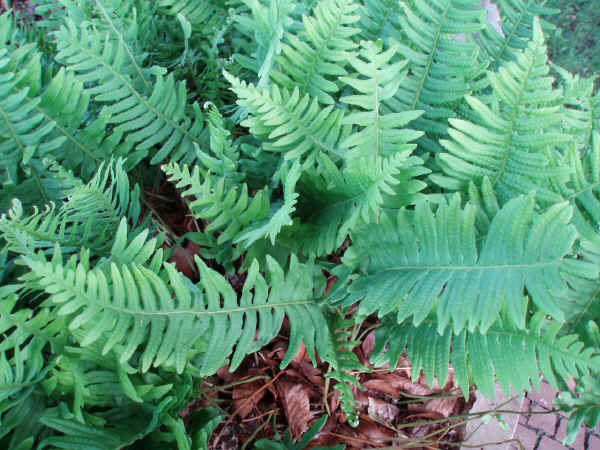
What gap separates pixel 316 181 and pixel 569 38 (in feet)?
6.91

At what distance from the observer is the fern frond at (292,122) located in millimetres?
873

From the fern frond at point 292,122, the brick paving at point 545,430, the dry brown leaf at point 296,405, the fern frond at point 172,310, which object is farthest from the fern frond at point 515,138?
the brick paving at point 545,430

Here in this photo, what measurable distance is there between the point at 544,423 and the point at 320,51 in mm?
1470

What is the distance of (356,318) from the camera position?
34.9 inches

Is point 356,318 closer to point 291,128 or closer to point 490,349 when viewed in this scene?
point 490,349

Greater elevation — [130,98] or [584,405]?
[130,98]

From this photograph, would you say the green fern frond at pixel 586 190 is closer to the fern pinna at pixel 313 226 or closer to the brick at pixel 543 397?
the fern pinna at pixel 313 226

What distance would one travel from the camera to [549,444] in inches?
62.4

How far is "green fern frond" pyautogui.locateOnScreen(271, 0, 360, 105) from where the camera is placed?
93 cm

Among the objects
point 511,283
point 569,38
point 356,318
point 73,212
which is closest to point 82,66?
point 73,212

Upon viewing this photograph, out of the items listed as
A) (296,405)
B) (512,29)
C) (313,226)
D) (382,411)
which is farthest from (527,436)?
(512,29)

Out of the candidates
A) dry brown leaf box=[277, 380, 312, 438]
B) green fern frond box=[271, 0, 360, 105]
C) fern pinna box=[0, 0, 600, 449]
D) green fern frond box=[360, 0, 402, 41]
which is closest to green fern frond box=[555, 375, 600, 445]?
fern pinna box=[0, 0, 600, 449]

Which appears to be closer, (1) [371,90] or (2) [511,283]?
(2) [511,283]

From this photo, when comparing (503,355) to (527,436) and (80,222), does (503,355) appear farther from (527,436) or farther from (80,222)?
(527,436)
